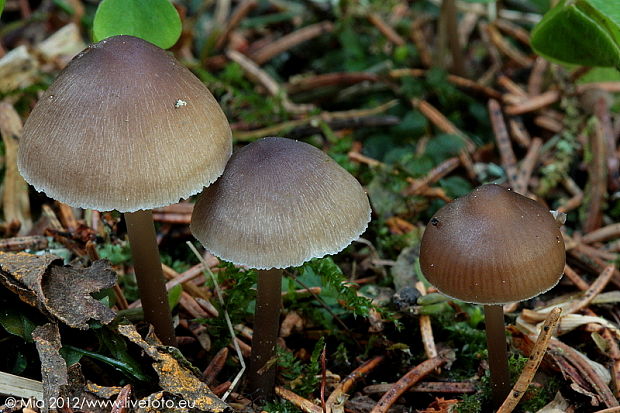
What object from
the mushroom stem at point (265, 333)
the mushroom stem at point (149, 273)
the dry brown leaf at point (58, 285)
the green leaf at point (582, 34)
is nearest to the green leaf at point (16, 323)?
the dry brown leaf at point (58, 285)

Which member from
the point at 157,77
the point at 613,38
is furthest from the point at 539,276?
the point at 157,77

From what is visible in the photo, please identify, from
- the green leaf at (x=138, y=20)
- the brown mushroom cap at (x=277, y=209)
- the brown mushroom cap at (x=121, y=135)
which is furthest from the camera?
the green leaf at (x=138, y=20)

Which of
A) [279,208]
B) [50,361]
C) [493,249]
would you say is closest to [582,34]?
[493,249]

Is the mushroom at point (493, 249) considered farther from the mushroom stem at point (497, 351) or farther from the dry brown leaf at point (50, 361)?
the dry brown leaf at point (50, 361)

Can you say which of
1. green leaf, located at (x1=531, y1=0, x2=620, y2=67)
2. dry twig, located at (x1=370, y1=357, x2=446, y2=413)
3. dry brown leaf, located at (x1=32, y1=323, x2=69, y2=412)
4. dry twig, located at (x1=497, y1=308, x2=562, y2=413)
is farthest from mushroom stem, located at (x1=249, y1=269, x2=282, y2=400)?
green leaf, located at (x1=531, y1=0, x2=620, y2=67)

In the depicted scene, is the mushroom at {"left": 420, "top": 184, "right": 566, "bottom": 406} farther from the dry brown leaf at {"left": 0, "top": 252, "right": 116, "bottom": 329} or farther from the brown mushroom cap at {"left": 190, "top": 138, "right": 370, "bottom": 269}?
the dry brown leaf at {"left": 0, "top": 252, "right": 116, "bottom": 329}

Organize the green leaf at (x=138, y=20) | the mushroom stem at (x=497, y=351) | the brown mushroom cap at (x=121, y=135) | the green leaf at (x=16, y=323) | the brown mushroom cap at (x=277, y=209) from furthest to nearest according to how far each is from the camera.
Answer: the green leaf at (x=138, y=20) < the mushroom stem at (x=497, y=351) < the green leaf at (x=16, y=323) < the brown mushroom cap at (x=277, y=209) < the brown mushroom cap at (x=121, y=135)
